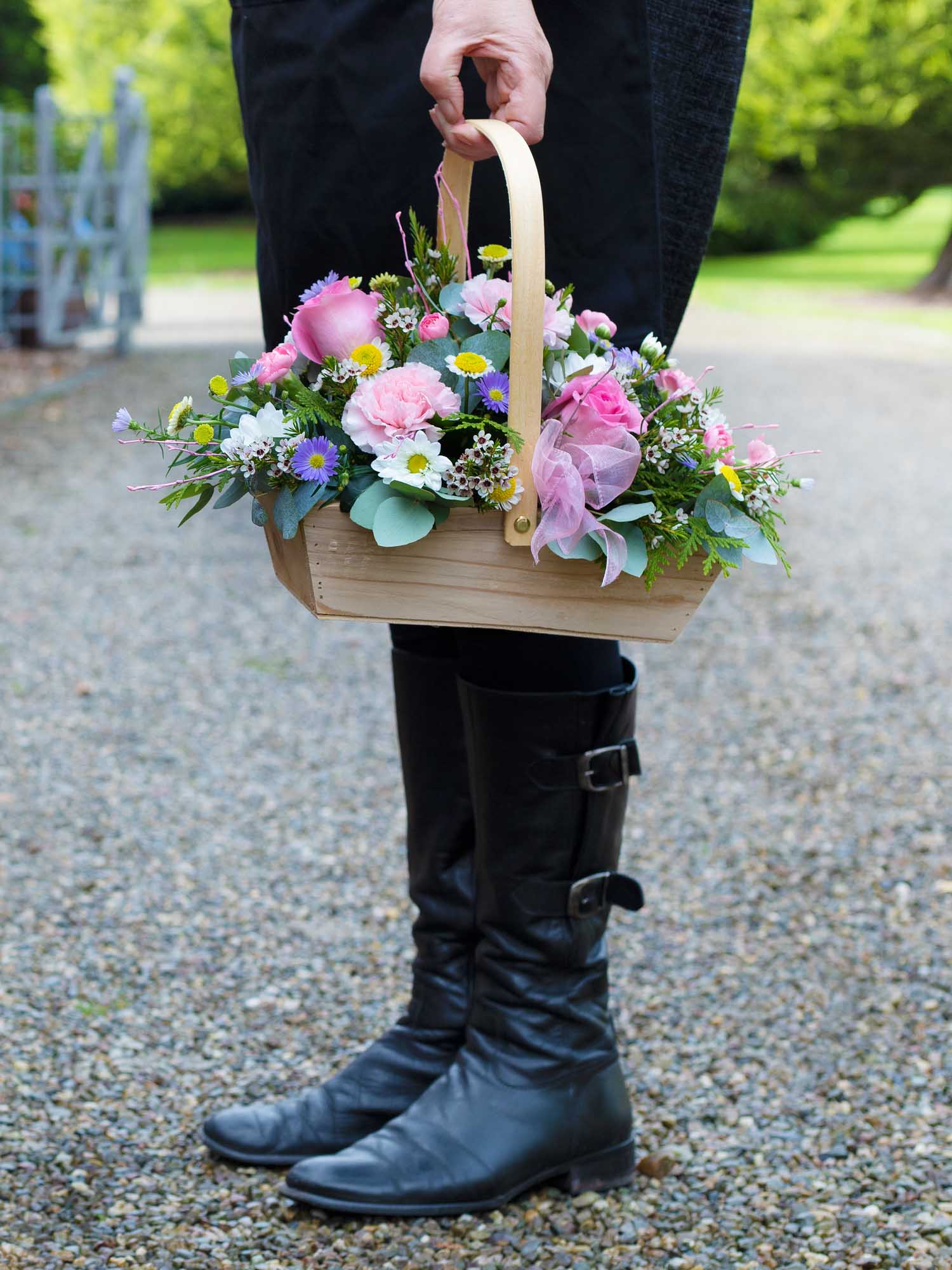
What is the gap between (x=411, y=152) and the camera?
1275mm

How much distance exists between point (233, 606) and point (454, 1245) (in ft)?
9.81

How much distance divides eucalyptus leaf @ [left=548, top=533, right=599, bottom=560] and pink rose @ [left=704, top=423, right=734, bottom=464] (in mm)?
148

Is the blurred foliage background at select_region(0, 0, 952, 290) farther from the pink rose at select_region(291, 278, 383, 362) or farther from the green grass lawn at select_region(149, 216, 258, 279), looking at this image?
the pink rose at select_region(291, 278, 383, 362)

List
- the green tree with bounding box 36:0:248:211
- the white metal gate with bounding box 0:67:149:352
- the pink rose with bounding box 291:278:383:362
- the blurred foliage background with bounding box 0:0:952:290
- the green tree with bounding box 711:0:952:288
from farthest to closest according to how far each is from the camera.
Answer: the green tree with bounding box 36:0:248:211, the green tree with bounding box 711:0:952:288, the blurred foliage background with bounding box 0:0:952:290, the white metal gate with bounding box 0:67:149:352, the pink rose with bounding box 291:278:383:362

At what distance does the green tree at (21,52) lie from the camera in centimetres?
1513

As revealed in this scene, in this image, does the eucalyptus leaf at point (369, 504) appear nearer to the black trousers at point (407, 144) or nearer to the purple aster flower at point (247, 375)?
the purple aster flower at point (247, 375)

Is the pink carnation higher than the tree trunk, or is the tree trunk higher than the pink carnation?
the pink carnation

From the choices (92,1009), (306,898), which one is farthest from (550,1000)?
(306,898)

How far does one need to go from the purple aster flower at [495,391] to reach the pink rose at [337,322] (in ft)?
0.36

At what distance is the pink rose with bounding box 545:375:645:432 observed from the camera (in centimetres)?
115

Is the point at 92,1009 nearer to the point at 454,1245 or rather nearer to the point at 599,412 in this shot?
the point at 454,1245

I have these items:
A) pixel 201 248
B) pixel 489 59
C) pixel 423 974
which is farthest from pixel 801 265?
pixel 489 59

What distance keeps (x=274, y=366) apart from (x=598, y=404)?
272 millimetres

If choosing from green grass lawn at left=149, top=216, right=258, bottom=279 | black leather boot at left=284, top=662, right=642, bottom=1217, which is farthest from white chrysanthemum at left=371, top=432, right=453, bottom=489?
green grass lawn at left=149, top=216, right=258, bottom=279
